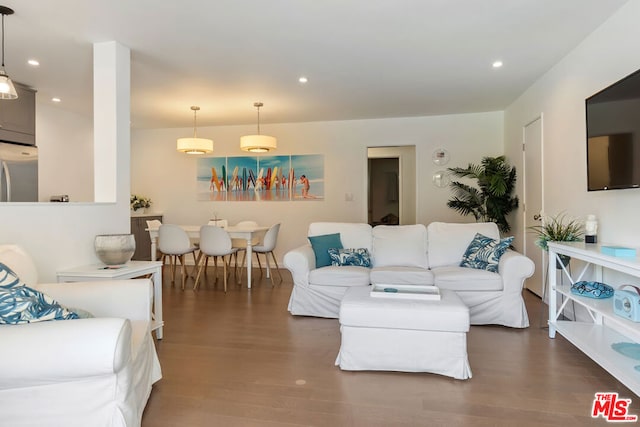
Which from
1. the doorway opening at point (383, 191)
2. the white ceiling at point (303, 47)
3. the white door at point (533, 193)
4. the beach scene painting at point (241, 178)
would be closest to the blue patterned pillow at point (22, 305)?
the white ceiling at point (303, 47)

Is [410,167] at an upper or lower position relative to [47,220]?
upper

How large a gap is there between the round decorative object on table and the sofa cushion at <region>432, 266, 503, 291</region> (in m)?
2.59

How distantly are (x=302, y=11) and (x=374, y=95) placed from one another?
90.7 inches

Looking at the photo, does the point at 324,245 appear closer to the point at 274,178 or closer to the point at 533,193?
the point at 533,193

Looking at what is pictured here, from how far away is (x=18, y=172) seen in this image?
468 cm

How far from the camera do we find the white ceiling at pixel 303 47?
2.80 metres

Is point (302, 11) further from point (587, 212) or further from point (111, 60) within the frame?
point (587, 212)

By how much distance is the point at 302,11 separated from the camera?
9.25 ft

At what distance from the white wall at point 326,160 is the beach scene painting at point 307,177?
0.09 meters

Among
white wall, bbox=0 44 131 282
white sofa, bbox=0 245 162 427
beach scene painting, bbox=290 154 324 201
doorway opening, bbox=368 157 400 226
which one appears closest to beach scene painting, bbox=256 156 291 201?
beach scene painting, bbox=290 154 324 201

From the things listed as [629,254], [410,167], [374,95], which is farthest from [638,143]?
[410,167]

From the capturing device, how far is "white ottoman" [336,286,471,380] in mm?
2314

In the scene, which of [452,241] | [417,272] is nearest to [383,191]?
[452,241]

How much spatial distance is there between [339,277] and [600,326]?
202cm
